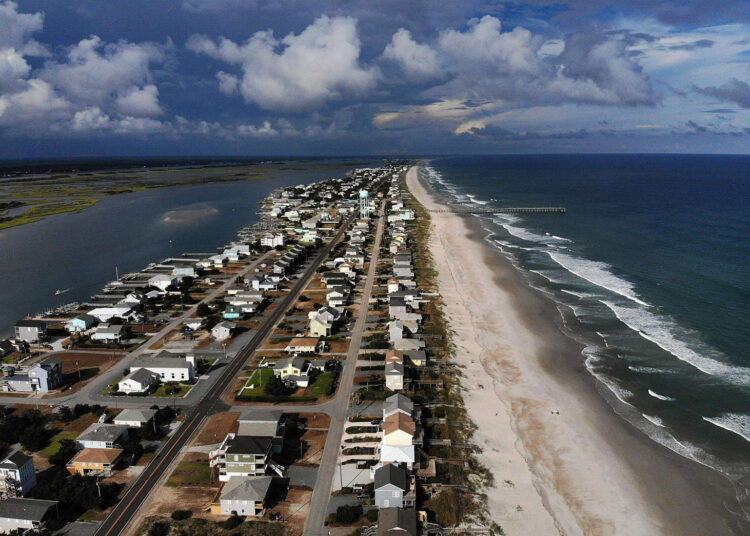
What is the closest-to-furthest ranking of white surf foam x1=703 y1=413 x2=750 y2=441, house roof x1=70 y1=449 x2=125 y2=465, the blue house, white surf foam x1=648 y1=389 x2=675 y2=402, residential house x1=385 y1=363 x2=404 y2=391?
house roof x1=70 y1=449 x2=125 y2=465 < white surf foam x1=703 y1=413 x2=750 y2=441 < white surf foam x1=648 y1=389 x2=675 y2=402 < residential house x1=385 y1=363 x2=404 y2=391 < the blue house

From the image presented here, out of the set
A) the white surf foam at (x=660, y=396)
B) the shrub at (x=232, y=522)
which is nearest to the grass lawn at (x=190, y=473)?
the shrub at (x=232, y=522)

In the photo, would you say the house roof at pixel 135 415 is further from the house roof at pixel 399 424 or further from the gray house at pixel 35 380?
the house roof at pixel 399 424

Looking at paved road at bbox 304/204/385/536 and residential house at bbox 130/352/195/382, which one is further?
residential house at bbox 130/352/195/382

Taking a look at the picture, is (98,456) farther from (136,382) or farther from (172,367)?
(172,367)

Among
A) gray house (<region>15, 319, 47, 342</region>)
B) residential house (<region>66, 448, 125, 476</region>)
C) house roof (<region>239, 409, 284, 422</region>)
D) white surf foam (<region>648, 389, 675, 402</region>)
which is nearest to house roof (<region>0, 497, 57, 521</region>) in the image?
residential house (<region>66, 448, 125, 476</region>)

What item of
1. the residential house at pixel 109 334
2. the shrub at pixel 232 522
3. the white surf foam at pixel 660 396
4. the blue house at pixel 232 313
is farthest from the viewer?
the blue house at pixel 232 313

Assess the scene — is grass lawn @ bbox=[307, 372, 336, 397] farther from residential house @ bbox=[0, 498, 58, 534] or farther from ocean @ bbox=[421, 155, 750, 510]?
ocean @ bbox=[421, 155, 750, 510]

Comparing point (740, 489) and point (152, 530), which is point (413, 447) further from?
point (740, 489)
